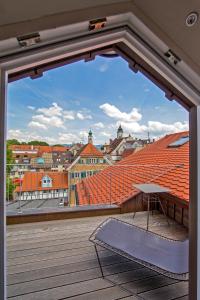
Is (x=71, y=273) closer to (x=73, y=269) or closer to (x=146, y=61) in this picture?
(x=73, y=269)

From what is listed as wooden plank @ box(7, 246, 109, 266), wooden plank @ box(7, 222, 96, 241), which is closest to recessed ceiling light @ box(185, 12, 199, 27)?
wooden plank @ box(7, 246, 109, 266)

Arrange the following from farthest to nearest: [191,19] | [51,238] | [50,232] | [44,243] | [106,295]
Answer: [50,232] < [51,238] < [44,243] < [106,295] < [191,19]

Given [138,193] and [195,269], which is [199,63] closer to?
[195,269]

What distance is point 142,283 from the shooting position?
200cm

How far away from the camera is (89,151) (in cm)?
446

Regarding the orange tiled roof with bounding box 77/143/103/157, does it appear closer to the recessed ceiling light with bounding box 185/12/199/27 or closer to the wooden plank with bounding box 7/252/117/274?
the wooden plank with bounding box 7/252/117/274

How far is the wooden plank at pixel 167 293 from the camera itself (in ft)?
5.91

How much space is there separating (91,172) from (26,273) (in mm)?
2693

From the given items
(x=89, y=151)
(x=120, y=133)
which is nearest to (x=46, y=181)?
(x=89, y=151)

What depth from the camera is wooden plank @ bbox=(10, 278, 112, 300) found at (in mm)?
1758

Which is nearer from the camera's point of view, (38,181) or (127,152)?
(38,181)

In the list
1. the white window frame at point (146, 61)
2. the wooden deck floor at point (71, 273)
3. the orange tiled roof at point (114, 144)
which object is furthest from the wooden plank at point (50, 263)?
the orange tiled roof at point (114, 144)

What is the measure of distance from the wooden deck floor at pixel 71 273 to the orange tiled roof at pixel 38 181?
1.00m

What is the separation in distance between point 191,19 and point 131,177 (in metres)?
4.14
